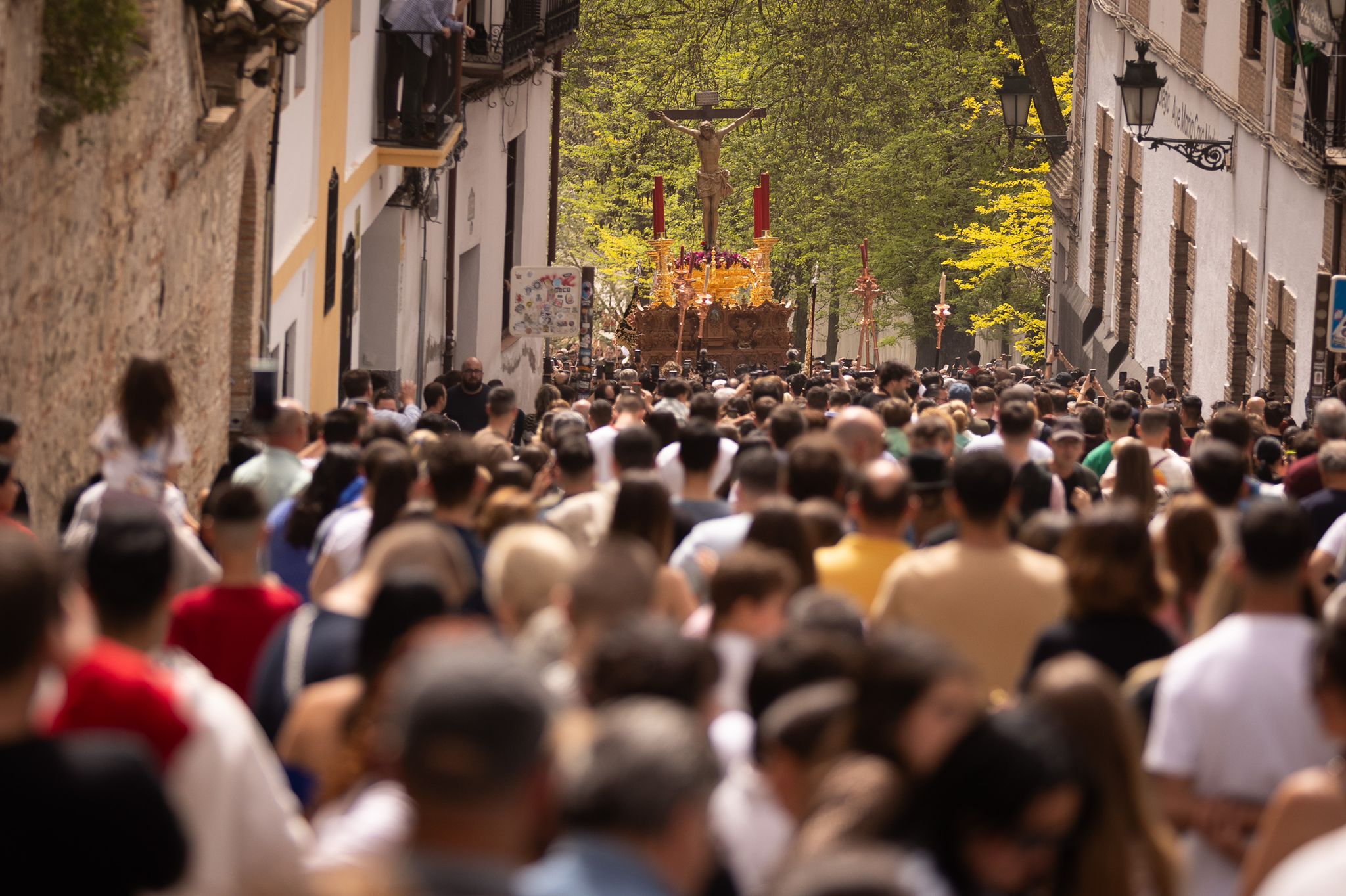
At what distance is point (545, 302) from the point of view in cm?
2727

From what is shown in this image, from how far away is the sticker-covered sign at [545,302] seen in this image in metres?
27.1

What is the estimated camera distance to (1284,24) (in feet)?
73.0

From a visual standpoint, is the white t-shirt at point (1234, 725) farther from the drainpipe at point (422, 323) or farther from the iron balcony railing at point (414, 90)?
the drainpipe at point (422, 323)

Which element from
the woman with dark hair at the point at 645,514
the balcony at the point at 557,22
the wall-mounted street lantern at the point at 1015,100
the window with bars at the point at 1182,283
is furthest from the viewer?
the balcony at the point at 557,22

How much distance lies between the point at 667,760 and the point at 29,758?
3.65 feet

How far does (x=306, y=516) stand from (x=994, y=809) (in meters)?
5.09

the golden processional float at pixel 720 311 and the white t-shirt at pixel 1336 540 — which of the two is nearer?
the white t-shirt at pixel 1336 540

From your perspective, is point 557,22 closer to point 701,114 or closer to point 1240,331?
point 701,114

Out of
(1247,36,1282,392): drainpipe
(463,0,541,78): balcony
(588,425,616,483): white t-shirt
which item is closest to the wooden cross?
(463,0,541,78): balcony

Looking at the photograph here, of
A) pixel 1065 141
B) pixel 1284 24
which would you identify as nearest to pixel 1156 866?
pixel 1284 24

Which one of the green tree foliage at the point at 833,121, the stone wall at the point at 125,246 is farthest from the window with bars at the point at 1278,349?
the green tree foliage at the point at 833,121

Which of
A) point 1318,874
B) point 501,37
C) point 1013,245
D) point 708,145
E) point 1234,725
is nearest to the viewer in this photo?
point 1318,874

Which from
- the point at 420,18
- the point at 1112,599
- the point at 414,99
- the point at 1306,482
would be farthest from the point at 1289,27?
the point at 1112,599

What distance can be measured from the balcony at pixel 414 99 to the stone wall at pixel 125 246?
6959 millimetres
